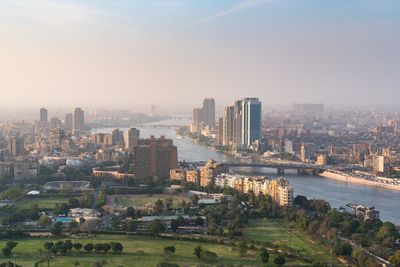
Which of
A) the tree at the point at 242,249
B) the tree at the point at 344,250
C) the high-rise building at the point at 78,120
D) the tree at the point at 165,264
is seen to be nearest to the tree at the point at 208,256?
the tree at the point at 242,249

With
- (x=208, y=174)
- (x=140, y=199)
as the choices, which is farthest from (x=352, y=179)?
(x=140, y=199)

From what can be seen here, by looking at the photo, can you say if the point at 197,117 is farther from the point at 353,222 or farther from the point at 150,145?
the point at 353,222

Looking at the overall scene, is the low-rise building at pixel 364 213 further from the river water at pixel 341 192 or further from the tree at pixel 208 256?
the tree at pixel 208 256

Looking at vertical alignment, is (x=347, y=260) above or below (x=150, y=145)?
below

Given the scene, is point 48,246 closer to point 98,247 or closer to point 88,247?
point 88,247

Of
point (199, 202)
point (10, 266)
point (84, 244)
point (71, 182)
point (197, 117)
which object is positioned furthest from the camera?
point (197, 117)

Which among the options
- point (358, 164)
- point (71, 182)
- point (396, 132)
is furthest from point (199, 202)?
point (396, 132)
